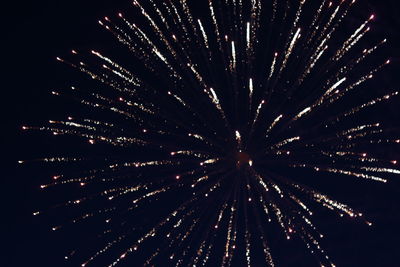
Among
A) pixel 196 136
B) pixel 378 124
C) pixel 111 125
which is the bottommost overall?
pixel 378 124

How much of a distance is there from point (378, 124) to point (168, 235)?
4.58 metres

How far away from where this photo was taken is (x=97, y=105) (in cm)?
1361

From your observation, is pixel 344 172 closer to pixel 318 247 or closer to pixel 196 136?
pixel 318 247

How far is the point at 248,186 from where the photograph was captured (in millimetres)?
13352

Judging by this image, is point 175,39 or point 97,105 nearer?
point 175,39

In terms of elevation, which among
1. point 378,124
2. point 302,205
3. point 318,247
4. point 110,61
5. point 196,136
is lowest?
point 318,247

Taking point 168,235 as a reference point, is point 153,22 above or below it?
above

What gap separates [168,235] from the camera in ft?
44.4

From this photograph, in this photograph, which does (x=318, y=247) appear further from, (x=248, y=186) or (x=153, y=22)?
(x=153, y=22)

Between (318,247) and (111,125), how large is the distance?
4715 mm

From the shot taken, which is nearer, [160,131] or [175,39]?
[175,39]

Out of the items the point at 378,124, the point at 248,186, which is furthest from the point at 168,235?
the point at 378,124

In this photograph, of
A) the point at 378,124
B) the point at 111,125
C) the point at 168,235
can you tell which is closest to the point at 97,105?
the point at 111,125

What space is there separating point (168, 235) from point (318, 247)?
9.67 feet
